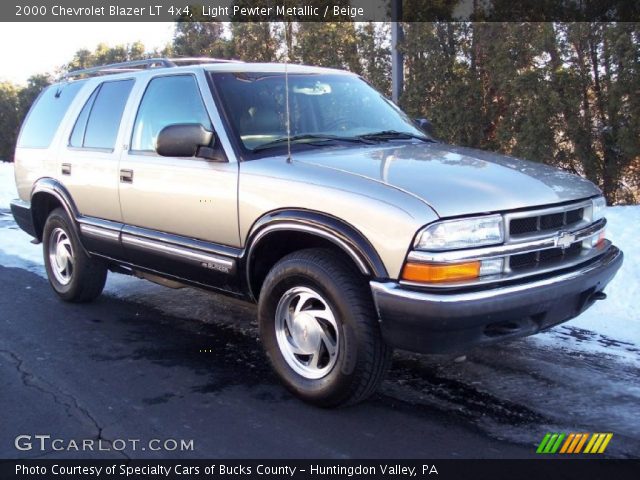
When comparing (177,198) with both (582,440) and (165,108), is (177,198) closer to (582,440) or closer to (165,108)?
(165,108)

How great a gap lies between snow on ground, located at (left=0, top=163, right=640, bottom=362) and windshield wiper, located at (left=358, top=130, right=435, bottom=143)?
168cm

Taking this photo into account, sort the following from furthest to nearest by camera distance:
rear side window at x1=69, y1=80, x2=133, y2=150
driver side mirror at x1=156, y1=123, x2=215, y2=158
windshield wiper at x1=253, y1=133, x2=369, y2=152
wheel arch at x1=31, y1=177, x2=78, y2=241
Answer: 1. wheel arch at x1=31, y1=177, x2=78, y2=241
2. rear side window at x1=69, y1=80, x2=133, y2=150
3. windshield wiper at x1=253, y1=133, x2=369, y2=152
4. driver side mirror at x1=156, y1=123, x2=215, y2=158

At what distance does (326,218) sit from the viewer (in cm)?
349

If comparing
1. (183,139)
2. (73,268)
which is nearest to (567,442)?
(183,139)

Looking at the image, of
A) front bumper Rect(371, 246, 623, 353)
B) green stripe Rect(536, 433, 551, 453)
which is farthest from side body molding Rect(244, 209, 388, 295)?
green stripe Rect(536, 433, 551, 453)

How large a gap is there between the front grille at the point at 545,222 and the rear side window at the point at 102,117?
3214 millimetres

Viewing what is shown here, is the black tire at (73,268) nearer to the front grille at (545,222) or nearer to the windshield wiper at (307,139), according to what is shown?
the windshield wiper at (307,139)

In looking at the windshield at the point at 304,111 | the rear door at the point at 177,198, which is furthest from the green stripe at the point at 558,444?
the windshield at the point at 304,111

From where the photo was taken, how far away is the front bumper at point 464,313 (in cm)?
312

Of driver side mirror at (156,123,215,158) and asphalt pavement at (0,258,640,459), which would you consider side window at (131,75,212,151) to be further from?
asphalt pavement at (0,258,640,459)

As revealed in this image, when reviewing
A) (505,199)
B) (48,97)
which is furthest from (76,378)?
(48,97)

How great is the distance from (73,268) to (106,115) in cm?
140

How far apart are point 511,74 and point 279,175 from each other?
6.21 metres

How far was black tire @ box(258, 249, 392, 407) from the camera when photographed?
338cm
